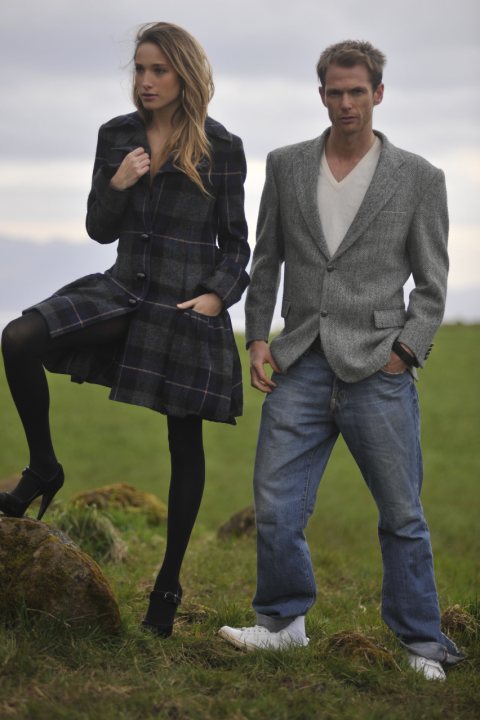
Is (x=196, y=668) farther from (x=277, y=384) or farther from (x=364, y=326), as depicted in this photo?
(x=364, y=326)

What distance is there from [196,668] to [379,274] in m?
1.93

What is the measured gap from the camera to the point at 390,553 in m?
4.97

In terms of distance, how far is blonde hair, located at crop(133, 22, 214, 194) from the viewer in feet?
15.5

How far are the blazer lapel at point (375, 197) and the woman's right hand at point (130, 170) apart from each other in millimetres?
959

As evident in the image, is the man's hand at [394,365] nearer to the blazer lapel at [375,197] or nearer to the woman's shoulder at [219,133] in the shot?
the blazer lapel at [375,197]

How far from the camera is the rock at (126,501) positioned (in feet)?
30.9

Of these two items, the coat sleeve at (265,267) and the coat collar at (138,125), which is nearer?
the coat collar at (138,125)

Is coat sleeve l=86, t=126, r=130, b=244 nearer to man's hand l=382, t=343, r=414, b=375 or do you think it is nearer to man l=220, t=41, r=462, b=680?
man l=220, t=41, r=462, b=680

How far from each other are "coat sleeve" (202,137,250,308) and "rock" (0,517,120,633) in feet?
4.54

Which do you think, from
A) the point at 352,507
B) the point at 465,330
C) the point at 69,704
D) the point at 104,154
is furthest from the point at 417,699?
the point at 465,330

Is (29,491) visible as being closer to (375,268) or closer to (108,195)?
(108,195)

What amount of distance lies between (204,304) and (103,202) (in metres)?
0.65

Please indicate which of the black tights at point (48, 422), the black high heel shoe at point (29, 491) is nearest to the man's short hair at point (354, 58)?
the black tights at point (48, 422)

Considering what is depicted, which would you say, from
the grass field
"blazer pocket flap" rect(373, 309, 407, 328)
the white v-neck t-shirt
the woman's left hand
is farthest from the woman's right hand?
the grass field
